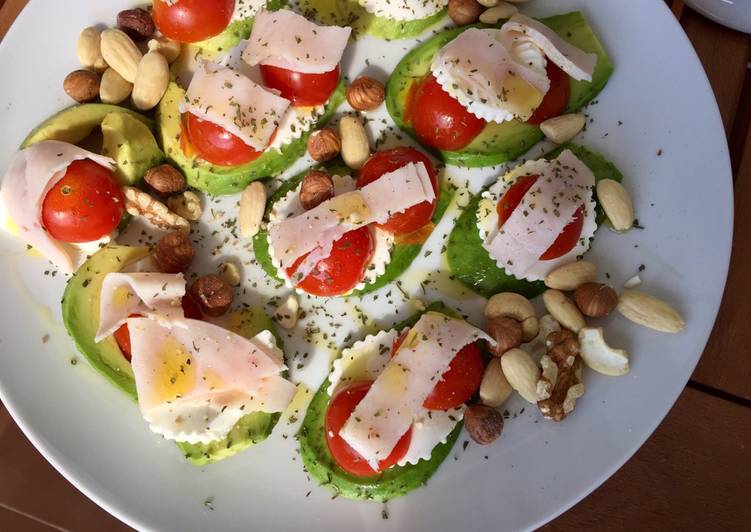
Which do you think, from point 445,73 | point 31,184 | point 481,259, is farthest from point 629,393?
point 31,184

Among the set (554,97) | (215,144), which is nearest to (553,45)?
(554,97)

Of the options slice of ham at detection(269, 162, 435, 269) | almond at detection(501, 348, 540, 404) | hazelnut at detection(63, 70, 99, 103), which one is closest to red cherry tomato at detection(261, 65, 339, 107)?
slice of ham at detection(269, 162, 435, 269)

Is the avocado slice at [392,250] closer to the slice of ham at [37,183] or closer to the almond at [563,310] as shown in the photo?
the almond at [563,310]

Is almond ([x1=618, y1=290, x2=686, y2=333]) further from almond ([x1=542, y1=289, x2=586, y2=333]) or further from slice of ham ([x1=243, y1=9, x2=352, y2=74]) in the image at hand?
slice of ham ([x1=243, y1=9, x2=352, y2=74])

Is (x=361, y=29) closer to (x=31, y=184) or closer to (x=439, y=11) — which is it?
(x=439, y=11)

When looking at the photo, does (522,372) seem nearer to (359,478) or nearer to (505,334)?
(505,334)

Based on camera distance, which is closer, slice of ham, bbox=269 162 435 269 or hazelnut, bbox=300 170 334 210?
slice of ham, bbox=269 162 435 269
